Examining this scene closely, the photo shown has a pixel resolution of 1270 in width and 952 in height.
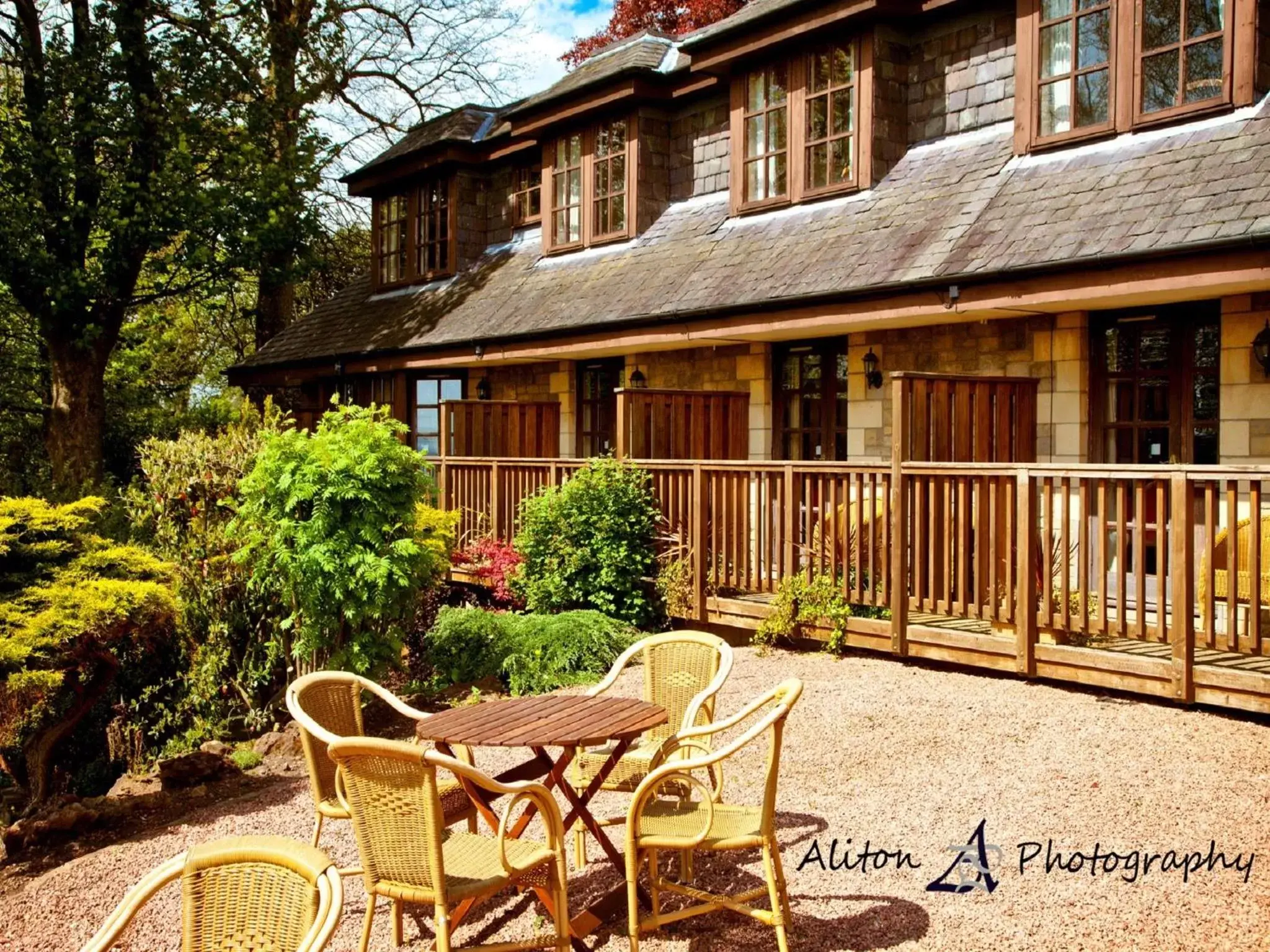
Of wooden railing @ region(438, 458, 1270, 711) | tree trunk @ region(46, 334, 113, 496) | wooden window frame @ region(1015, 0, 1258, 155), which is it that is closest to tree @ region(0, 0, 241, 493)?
tree trunk @ region(46, 334, 113, 496)

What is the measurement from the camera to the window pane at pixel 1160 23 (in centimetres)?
940

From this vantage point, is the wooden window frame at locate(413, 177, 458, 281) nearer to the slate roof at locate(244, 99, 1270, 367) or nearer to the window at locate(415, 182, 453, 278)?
the window at locate(415, 182, 453, 278)

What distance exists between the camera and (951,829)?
207 inches

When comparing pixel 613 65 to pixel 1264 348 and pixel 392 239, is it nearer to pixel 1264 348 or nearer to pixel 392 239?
pixel 392 239

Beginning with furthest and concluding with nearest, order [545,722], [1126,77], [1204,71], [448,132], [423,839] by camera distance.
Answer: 1. [448,132]
2. [1126,77]
3. [1204,71]
4. [545,722]
5. [423,839]

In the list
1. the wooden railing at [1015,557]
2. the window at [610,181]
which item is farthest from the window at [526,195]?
the wooden railing at [1015,557]

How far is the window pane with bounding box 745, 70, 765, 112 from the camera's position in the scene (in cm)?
1301

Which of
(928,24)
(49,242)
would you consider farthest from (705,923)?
(49,242)

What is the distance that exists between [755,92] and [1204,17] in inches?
198

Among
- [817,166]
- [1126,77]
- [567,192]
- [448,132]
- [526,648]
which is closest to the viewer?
[526,648]

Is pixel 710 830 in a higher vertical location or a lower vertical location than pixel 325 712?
lower

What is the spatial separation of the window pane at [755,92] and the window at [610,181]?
7.28 feet

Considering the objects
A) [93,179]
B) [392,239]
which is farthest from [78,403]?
[392,239]

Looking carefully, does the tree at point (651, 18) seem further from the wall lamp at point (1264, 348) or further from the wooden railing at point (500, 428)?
the wall lamp at point (1264, 348)
